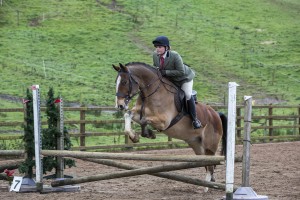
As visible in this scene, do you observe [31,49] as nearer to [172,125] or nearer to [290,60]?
[290,60]

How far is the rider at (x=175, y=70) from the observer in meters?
10.8

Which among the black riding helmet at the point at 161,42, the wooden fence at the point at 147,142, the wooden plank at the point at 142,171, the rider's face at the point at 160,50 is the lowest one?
the wooden fence at the point at 147,142

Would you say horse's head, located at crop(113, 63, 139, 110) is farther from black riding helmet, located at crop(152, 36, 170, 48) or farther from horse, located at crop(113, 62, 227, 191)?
black riding helmet, located at crop(152, 36, 170, 48)

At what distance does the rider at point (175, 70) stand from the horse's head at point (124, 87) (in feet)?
2.94

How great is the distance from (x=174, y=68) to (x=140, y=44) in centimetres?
3392

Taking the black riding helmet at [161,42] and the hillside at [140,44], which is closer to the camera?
the black riding helmet at [161,42]

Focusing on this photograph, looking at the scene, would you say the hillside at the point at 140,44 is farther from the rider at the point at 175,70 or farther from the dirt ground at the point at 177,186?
the rider at the point at 175,70

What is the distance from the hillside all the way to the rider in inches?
742

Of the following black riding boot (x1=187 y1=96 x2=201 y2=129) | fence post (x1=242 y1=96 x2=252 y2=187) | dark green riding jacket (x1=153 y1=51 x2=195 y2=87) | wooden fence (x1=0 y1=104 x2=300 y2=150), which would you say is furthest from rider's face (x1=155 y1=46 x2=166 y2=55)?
wooden fence (x1=0 y1=104 x2=300 y2=150)

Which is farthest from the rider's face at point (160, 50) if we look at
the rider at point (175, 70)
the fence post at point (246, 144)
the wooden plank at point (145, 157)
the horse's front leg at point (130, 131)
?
the fence post at point (246, 144)

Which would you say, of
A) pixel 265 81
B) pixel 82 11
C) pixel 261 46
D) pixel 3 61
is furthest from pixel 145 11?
pixel 3 61

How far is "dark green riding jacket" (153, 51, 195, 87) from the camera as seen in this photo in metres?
10.9

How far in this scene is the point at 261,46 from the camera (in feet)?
163

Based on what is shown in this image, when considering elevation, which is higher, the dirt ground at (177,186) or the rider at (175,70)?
the rider at (175,70)
